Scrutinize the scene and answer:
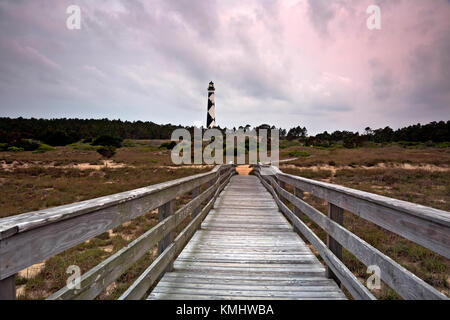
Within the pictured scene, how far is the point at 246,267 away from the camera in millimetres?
3008

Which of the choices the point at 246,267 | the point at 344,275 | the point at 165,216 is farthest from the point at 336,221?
the point at 165,216

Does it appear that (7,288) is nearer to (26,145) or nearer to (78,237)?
(78,237)

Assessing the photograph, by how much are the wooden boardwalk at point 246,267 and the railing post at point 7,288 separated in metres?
1.66

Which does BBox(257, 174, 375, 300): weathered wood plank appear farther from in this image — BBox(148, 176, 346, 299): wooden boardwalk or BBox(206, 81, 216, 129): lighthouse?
BBox(206, 81, 216, 129): lighthouse

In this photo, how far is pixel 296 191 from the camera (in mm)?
4324

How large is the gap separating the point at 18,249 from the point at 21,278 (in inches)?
145

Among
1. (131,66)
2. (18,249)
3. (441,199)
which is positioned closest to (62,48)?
(131,66)

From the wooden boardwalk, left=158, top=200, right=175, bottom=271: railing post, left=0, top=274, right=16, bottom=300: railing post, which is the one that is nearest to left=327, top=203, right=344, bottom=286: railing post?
the wooden boardwalk

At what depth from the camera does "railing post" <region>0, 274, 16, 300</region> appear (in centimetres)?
84

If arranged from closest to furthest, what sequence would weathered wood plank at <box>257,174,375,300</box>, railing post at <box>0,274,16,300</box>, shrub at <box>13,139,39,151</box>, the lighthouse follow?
railing post at <box>0,274,16,300</box> < weathered wood plank at <box>257,174,375,300</box> < the lighthouse < shrub at <box>13,139,39,151</box>

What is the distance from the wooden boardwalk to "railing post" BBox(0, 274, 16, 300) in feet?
5.43

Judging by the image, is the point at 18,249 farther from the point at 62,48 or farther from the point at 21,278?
the point at 62,48

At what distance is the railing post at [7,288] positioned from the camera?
84cm
